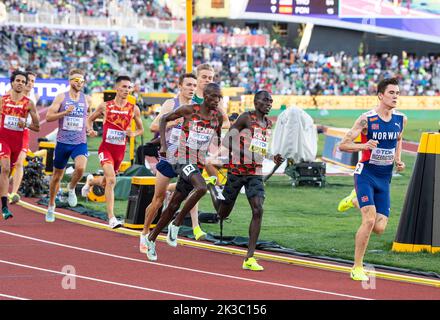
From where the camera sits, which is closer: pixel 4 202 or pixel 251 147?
pixel 251 147

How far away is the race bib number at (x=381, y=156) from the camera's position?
10.0 meters

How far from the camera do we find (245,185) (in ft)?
35.6

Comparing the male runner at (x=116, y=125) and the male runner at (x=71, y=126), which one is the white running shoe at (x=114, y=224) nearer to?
the male runner at (x=116, y=125)

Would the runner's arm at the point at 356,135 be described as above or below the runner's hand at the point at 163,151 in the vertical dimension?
above

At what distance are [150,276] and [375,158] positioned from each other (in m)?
2.42

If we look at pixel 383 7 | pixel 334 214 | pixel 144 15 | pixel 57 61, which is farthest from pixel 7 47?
pixel 334 214

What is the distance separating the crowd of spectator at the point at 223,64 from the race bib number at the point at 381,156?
43771 millimetres

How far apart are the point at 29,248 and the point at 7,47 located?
46.4 meters

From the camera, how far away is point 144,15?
67.2 meters

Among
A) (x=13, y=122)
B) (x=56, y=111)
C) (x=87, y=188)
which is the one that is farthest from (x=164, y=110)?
(x=87, y=188)

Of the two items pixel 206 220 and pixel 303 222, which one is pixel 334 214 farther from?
pixel 206 220

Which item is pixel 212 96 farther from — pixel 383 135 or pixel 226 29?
pixel 226 29

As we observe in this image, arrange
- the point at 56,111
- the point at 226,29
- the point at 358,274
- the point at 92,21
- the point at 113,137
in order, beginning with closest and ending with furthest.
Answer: the point at 358,274 < the point at 113,137 < the point at 56,111 < the point at 92,21 < the point at 226,29

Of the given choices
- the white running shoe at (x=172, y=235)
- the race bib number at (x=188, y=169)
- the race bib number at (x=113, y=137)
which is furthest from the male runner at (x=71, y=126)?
the race bib number at (x=188, y=169)
